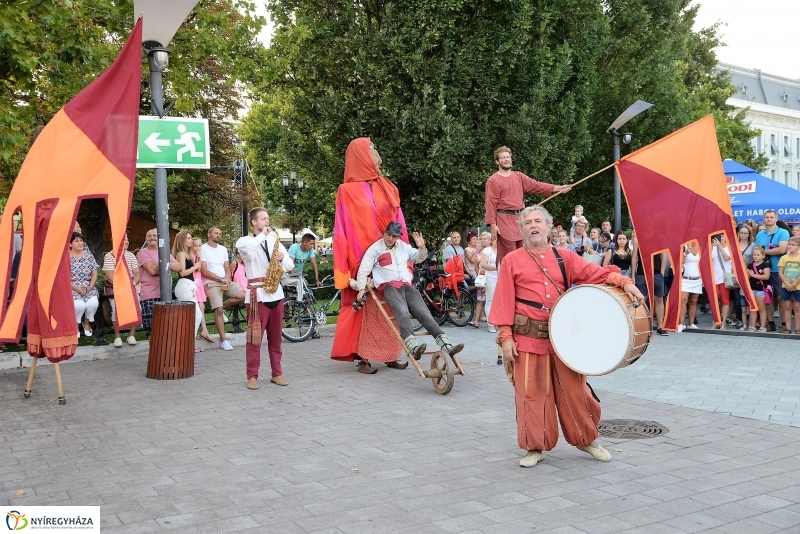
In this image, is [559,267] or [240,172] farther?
[240,172]

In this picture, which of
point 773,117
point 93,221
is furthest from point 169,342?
point 773,117

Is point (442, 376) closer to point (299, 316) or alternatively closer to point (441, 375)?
point (441, 375)

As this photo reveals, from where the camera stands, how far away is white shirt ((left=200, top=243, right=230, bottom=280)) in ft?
40.2

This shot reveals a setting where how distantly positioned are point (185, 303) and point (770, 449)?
6596 millimetres

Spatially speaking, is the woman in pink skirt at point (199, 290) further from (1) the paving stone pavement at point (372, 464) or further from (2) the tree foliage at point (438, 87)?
(2) the tree foliage at point (438, 87)

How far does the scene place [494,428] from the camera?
6.66 meters

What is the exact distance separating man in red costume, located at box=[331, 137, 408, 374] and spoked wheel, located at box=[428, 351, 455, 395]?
1392 millimetres

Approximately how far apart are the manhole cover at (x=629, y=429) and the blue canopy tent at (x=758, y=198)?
1098 centimetres

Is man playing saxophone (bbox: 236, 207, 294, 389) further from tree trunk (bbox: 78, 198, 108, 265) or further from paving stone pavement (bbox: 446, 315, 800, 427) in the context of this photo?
tree trunk (bbox: 78, 198, 108, 265)

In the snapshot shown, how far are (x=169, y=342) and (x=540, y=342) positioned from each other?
5493 mm

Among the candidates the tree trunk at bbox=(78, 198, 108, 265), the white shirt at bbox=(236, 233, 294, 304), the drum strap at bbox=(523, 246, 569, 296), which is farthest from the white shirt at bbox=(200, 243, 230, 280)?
the tree trunk at bbox=(78, 198, 108, 265)

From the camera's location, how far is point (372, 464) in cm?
562

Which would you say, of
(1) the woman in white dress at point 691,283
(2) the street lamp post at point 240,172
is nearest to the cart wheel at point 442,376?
(1) the woman in white dress at point 691,283

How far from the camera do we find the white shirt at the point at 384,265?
8969 mm
